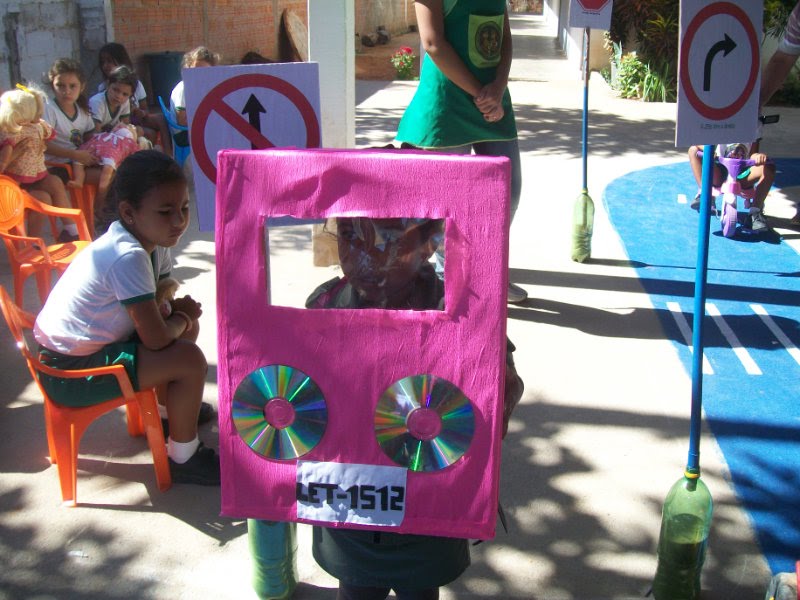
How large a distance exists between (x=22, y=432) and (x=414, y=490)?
2.57m

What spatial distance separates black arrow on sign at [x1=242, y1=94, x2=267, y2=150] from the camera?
2693 millimetres

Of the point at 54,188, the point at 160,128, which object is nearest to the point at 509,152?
the point at 54,188

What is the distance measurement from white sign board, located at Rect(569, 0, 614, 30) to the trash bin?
755 centimetres

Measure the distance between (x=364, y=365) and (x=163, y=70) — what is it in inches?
442

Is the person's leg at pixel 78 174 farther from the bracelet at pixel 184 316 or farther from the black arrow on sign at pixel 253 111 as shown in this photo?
the black arrow on sign at pixel 253 111

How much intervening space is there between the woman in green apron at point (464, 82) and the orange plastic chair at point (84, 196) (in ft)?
8.92

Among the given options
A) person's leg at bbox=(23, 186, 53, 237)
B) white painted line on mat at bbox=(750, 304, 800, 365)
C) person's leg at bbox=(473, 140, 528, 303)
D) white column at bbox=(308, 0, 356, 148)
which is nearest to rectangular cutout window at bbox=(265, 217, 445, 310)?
person's leg at bbox=(473, 140, 528, 303)

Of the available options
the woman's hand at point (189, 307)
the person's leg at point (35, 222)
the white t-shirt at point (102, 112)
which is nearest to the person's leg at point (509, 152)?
the woman's hand at point (189, 307)

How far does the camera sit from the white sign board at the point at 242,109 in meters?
2.68

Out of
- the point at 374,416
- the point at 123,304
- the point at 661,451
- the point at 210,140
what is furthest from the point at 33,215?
the point at 374,416

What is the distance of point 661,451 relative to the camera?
3760 mm

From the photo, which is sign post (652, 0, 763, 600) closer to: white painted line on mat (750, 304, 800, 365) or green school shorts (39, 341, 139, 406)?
green school shorts (39, 341, 139, 406)

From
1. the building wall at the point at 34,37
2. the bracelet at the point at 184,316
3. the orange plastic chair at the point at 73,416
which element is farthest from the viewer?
the building wall at the point at 34,37

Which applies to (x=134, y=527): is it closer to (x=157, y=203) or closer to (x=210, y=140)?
(x=157, y=203)
